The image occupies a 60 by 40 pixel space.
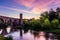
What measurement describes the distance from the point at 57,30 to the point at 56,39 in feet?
0.84

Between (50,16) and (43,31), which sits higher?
(50,16)

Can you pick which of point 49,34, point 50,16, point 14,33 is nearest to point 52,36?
point 49,34

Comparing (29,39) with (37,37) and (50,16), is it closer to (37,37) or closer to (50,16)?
(37,37)

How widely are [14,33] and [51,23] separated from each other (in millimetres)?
1035

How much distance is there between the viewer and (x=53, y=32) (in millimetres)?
5070

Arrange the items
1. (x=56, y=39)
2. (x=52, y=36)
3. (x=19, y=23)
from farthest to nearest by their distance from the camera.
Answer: (x=52, y=36)
(x=56, y=39)
(x=19, y=23)

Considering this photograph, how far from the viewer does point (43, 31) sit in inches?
187

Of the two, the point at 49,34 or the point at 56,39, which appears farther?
the point at 49,34

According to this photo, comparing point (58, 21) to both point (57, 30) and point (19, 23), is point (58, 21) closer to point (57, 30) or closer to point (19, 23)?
point (57, 30)

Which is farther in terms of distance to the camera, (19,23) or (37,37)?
(37,37)

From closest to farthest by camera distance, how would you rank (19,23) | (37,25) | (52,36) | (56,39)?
(19,23)
(37,25)
(56,39)
(52,36)

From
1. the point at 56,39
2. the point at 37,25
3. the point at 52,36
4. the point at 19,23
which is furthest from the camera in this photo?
the point at 52,36

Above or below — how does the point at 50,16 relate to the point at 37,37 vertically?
above

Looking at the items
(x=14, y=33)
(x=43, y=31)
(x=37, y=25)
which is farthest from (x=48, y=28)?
(x=14, y=33)
